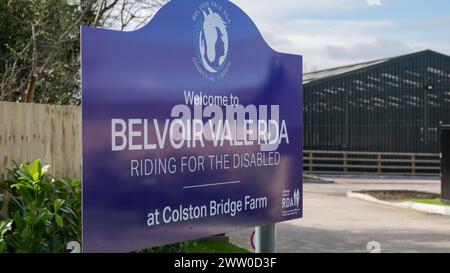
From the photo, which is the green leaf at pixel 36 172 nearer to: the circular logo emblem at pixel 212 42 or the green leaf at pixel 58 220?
the green leaf at pixel 58 220

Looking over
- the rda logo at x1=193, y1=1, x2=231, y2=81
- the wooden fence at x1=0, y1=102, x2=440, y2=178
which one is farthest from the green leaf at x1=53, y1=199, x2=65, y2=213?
the rda logo at x1=193, y1=1, x2=231, y2=81

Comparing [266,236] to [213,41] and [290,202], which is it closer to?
[290,202]

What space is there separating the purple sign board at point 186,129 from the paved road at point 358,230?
20.5 feet

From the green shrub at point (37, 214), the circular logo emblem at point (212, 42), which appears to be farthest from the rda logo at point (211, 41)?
the green shrub at point (37, 214)

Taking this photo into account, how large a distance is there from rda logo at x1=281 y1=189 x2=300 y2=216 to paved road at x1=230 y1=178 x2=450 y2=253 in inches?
224

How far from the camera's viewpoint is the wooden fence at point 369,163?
37222 millimetres

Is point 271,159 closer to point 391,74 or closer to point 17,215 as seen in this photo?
point 17,215

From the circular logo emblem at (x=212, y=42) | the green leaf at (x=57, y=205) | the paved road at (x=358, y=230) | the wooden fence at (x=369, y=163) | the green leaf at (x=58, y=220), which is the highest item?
the circular logo emblem at (x=212, y=42)

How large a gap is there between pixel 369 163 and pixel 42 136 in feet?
105

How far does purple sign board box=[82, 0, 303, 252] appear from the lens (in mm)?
4008

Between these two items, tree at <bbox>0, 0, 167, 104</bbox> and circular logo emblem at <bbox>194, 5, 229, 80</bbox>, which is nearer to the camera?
circular logo emblem at <bbox>194, 5, 229, 80</bbox>

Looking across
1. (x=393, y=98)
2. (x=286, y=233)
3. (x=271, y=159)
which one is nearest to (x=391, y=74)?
(x=393, y=98)

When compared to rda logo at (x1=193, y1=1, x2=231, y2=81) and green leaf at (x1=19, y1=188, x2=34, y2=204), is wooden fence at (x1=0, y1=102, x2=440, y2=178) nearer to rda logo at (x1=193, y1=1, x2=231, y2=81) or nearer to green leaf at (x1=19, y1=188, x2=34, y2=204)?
green leaf at (x1=19, y1=188, x2=34, y2=204)
